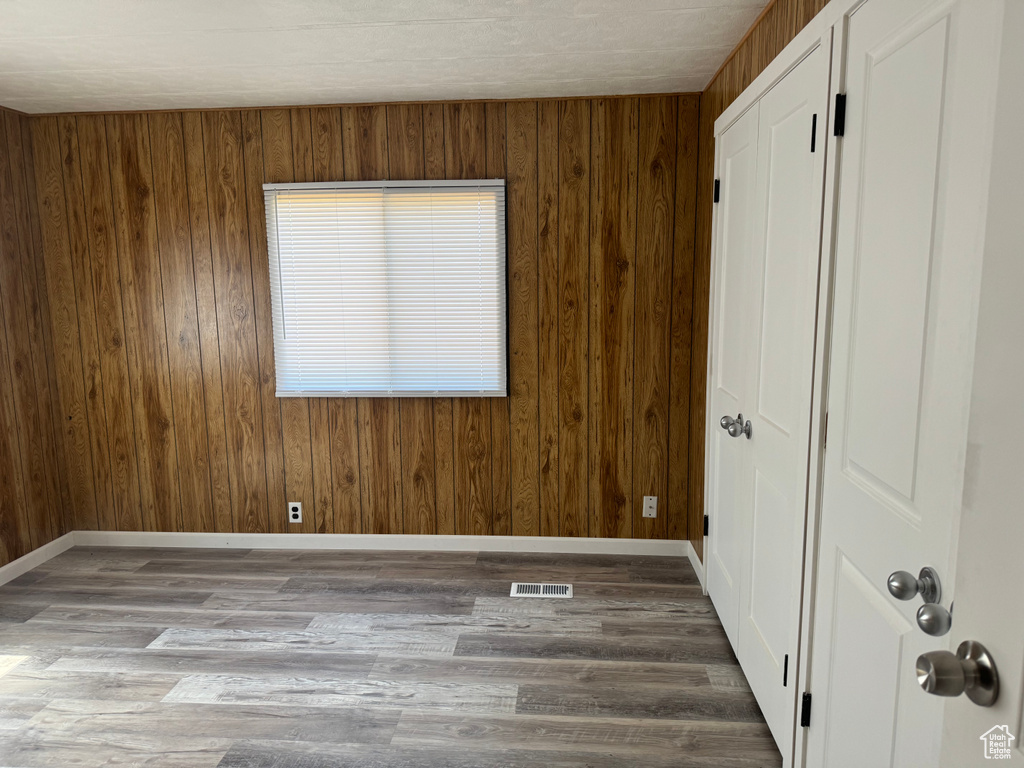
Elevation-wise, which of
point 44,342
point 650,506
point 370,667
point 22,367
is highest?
point 44,342

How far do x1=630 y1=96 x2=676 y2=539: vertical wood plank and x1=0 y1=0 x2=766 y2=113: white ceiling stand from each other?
0.73 feet

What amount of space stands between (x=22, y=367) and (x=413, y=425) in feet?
6.89

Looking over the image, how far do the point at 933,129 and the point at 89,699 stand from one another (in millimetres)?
3033

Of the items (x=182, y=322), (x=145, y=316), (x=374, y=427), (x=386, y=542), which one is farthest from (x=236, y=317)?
(x=386, y=542)

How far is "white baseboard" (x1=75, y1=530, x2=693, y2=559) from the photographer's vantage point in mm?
3465

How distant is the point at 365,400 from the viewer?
3477 millimetres

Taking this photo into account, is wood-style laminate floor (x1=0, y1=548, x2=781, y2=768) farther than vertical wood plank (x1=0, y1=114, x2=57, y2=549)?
No

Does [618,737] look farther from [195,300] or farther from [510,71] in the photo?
[195,300]

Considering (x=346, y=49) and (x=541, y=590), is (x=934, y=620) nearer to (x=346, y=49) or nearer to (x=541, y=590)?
(x=541, y=590)

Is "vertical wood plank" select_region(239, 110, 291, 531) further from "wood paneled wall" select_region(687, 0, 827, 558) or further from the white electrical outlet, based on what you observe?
"wood paneled wall" select_region(687, 0, 827, 558)

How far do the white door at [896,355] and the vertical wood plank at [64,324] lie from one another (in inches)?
151

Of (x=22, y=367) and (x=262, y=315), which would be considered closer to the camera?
(x=22, y=367)

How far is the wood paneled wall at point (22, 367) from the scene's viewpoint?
3219 millimetres

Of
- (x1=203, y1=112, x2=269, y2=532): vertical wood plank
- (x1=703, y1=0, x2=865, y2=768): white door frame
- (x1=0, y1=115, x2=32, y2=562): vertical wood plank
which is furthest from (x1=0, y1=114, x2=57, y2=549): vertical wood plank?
(x1=703, y1=0, x2=865, y2=768): white door frame
